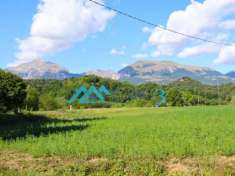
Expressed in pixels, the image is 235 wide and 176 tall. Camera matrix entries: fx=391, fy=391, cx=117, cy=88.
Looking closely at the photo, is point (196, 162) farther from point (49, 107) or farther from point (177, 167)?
point (49, 107)

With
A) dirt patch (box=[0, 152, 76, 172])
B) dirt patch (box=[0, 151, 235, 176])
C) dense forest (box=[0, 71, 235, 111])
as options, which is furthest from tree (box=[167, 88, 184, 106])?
dirt patch (box=[0, 152, 76, 172])

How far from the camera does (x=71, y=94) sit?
89.2 metres

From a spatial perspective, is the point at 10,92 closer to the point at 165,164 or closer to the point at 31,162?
the point at 31,162

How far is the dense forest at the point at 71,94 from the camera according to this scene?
37.0 meters

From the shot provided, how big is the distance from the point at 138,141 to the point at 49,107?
53573 mm

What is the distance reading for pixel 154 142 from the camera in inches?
581

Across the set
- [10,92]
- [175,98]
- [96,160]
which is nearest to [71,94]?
[175,98]

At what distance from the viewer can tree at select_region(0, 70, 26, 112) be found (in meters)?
35.6

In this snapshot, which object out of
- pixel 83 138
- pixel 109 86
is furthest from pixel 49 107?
pixel 83 138

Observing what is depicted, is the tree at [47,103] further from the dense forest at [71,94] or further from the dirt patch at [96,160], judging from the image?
the dirt patch at [96,160]

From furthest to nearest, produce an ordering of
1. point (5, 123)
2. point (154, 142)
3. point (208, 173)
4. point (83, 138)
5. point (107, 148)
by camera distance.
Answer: point (5, 123) → point (83, 138) → point (154, 142) → point (107, 148) → point (208, 173)

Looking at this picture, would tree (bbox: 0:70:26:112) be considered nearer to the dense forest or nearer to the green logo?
the dense forest

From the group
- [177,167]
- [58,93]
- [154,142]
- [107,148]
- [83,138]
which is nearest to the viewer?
[177,167]

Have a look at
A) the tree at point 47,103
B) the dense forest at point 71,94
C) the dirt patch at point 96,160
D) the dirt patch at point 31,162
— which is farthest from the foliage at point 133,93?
the dirt patch at point 96,160
